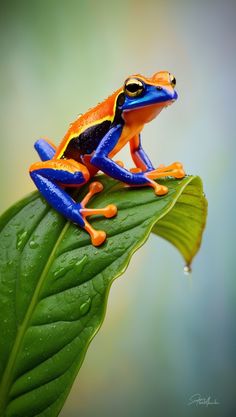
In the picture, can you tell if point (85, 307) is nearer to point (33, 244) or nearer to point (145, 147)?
point (33, 244)

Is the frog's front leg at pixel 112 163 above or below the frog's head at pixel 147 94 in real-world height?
below

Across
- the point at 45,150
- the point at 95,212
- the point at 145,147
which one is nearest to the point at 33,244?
the point at 95,212

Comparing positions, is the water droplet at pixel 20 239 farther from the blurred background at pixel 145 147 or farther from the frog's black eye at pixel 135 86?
the blurred background at pixel 145 147

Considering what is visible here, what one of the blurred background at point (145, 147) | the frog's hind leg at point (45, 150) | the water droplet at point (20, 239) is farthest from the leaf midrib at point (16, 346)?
the blurred background at point (145, 147)

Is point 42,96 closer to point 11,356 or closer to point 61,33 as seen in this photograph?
point 61,33

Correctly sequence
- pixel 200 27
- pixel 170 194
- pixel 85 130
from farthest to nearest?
pixel 200 27 → pixel 85 130 → pixel 170 194

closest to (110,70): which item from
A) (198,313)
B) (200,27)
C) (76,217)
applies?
(200,27)
